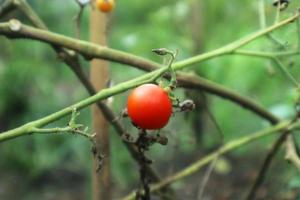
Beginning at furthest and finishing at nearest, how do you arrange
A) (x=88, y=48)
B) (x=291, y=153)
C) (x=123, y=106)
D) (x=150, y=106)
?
(x=123, y=106) → (x=291, y=153) → (x=88, y=48) → (x=150, y=106)

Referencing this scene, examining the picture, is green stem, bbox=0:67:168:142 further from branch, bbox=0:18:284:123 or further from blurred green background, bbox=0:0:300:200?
blurred green background, bbox=0:0:300:200

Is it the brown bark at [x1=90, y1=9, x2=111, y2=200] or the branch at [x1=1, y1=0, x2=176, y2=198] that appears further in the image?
the brown bark at [x1=90, y1=9, x2=111, y2=200]

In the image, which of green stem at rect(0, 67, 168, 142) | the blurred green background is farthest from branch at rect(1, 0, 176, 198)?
the blurred green background

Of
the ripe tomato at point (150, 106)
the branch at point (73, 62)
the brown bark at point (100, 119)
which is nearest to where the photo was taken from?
the ripe tomato at point (150, 106)

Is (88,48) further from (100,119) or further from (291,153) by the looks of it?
(291,153)

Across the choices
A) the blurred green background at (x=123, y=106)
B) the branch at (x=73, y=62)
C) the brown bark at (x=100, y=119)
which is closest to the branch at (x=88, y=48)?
the branch at (x=73, y=62)

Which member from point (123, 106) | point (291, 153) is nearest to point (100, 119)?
point (291, 153)

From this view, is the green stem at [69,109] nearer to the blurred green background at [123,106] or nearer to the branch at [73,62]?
the branch at [73,62]
